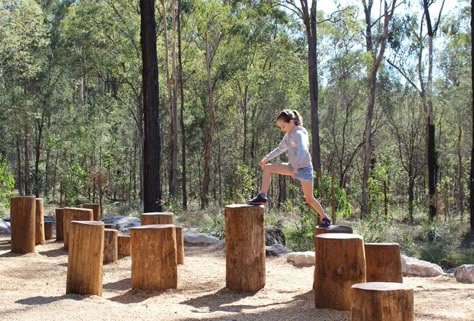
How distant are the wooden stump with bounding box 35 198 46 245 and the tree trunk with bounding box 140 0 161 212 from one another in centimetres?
295

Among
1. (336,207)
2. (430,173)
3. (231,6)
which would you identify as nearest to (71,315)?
(336,207)

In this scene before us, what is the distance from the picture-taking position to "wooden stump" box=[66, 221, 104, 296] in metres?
5.67

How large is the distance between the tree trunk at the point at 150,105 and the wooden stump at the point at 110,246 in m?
3.99

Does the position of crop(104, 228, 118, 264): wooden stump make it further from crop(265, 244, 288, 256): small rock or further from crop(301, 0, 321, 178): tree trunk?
crop(301, 0, 321, 178): tree trunk

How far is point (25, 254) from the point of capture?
344 inches

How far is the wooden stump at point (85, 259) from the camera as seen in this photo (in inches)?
223

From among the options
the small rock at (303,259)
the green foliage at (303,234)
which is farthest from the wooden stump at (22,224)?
the green foliage at (303,234)

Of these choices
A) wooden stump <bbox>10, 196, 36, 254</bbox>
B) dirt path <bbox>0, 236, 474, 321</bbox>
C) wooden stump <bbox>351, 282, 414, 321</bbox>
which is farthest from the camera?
wooden stump <bbox>10, 196, 36, 254</bbox>

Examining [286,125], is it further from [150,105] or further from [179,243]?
[150,105]

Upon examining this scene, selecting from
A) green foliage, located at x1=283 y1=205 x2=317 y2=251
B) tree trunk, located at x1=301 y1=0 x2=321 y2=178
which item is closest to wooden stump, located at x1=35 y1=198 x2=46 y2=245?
green foliage, located at x1=283 y1=205 x2=317 y2=251

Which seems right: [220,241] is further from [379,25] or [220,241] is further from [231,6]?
[379,25]

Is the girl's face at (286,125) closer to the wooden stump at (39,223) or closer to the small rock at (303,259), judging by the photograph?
the small rock at (303,259)

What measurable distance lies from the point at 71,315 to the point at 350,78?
30.1 metres

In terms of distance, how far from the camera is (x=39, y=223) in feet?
31.6
